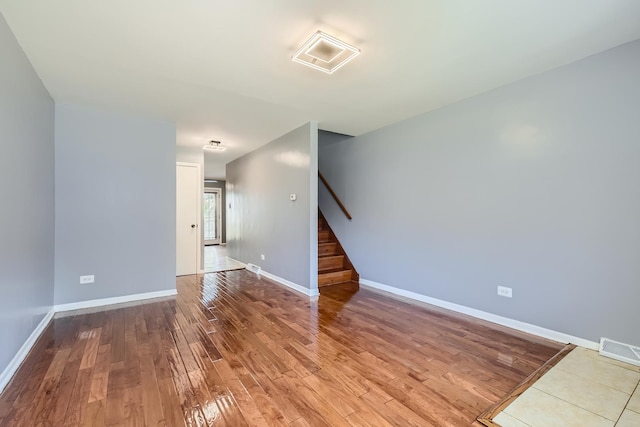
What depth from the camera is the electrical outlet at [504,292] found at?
3057 millimetres

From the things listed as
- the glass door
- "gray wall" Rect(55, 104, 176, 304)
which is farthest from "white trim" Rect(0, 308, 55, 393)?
the glass door

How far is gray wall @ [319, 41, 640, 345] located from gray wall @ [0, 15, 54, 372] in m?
4.11

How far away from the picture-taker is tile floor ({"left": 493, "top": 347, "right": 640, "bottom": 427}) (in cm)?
167

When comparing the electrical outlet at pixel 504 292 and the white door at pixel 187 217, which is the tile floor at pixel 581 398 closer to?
the electrical outlet at pixel 504 292

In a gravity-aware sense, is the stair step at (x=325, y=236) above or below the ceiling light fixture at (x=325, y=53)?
below

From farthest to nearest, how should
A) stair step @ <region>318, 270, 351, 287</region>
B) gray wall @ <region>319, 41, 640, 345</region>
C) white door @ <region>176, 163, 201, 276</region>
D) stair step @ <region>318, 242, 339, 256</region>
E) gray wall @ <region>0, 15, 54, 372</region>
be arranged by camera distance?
white door @ <region>176, 163, 201, 276</region>, stair step @ <region>318, 242, 339, 256</region>, stair step @ <region>318, 270, 351, 287</region>, gray wall @ <region>319, 41, 640, 345</region>, gray wall @ <region>0, 15, 54, 372</region>

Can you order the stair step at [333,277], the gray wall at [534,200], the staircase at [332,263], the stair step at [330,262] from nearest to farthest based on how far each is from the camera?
the gray wall at [534,200]
the stair step at [333,277]
the staircase at [332,263]
the stair step at [330,262]

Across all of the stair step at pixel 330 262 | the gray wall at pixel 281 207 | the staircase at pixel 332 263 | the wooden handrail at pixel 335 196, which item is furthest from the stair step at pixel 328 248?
the gray wall at pixel 281 207

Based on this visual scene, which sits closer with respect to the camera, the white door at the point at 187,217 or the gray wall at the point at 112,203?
the gray wall at the point at 112,203

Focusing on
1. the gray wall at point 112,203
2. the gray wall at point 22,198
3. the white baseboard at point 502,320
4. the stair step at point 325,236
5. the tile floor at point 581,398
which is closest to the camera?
the tile floor at point 581,398

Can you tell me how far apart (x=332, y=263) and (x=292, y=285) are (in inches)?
36.1

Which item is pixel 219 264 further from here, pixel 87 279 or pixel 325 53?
pixel 325 53

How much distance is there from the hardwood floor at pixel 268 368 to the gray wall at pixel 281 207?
1.18 m

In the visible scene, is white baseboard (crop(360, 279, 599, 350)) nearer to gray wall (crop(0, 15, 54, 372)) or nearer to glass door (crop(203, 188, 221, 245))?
gray wall (crop(0, 15, 54, 372))
